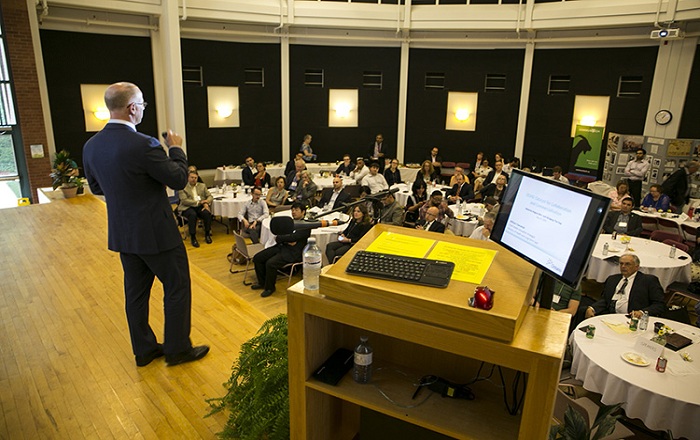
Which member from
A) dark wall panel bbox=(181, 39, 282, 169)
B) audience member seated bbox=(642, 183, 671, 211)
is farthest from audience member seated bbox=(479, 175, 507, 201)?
dark wall panel bbox=(181, 39, 282, 169)

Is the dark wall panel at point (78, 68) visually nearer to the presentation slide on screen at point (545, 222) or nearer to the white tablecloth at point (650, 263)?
the white tablecloth at point (650, 263)

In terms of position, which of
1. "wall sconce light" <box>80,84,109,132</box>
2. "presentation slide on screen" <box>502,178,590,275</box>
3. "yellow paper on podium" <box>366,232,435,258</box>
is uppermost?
"wall sconce light" <box>80,84,109,132</box>

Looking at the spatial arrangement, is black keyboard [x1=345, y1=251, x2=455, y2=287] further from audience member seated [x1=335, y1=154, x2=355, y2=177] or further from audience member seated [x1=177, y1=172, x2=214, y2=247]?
audience member seated [x1=335, y1=154, x2=355, y2=177]

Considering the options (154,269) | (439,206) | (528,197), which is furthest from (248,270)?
(528,197)

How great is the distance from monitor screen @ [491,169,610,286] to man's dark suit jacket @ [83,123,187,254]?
2040mm

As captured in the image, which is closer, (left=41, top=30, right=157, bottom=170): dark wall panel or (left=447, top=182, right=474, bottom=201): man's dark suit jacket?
(left=447, top=182, right=474, bottom=201): man's dark suit jacket

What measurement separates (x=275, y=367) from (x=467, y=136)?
13.3 metres

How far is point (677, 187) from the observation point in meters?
11.0

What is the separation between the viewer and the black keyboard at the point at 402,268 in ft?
6.43

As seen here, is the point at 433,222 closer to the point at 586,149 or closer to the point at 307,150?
the point at 307,150

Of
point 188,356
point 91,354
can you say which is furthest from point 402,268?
point 91,354

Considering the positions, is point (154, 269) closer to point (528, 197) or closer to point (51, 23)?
point (528, 197)

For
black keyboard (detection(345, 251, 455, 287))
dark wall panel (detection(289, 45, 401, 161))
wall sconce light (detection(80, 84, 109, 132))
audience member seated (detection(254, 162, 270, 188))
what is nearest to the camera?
black keyboard (detection(345, 251, 455, 287))

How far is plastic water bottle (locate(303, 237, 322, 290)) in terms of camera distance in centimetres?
216
